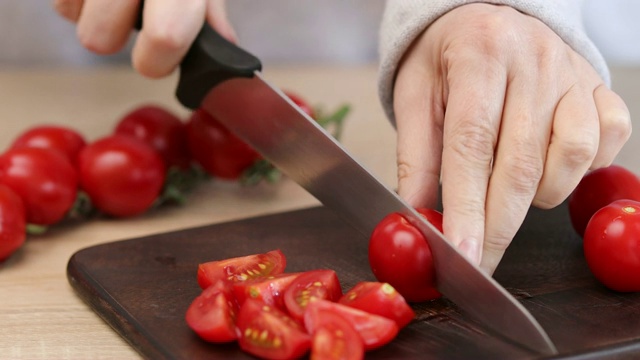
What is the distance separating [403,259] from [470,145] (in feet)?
0.70

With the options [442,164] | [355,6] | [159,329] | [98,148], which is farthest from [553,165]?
[355,6]

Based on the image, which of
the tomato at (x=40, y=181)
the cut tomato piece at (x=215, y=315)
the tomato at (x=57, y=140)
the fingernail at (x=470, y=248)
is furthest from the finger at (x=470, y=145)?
→ the tomato at (x=57, y=140)

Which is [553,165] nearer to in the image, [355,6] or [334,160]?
[334,160]

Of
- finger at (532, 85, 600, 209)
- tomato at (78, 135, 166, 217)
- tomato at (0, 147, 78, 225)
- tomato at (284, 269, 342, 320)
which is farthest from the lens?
tomato at (78, 135, 166, 217)

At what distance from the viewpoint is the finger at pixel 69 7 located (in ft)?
6.66

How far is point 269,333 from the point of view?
51.9 inches

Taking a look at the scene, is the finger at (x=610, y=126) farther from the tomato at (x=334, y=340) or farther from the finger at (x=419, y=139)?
the tomato at (x=334, y=340)

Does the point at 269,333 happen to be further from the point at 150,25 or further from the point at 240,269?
the point at 150,25

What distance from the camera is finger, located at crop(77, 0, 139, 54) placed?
195 centimetres

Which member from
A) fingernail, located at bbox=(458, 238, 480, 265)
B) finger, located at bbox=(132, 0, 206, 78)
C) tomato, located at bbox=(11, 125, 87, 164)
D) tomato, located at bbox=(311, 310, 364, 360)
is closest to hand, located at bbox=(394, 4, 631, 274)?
fingernail, located at bbox=(458, 238, 480, 265)

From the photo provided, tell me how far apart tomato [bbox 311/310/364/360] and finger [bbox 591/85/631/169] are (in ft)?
1.84

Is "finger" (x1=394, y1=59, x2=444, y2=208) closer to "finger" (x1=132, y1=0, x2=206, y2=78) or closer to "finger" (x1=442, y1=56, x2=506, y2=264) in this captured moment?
"finger" (x1=442, y1=56, x2=506, y2=264)

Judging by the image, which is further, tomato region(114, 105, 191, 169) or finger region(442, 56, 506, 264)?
tomato region(114, 105, 191, 169)

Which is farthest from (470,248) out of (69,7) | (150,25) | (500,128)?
(69,7)
